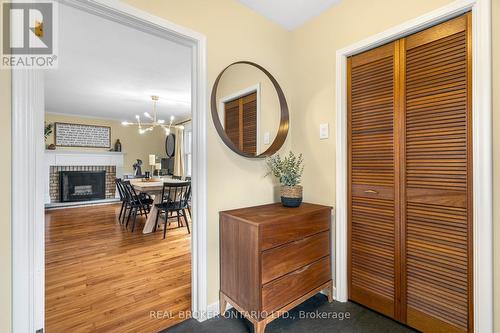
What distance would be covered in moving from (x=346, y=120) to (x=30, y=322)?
2.32 m

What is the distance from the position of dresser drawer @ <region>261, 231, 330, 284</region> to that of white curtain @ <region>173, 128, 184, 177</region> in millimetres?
5507

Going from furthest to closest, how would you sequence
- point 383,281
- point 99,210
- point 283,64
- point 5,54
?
1. point 99,210
2. point 283,64
3. point 383,281
4. point 5,54

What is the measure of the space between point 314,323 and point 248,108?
171cm

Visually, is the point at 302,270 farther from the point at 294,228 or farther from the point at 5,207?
the point at 5,207

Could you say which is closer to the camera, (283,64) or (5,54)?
(5,54)

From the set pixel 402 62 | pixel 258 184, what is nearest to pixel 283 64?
pixel 402 62

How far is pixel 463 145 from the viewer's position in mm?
1396

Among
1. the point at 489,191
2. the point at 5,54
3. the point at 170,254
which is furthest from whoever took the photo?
the point at 170,254

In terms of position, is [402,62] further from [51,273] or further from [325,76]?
[51,273]

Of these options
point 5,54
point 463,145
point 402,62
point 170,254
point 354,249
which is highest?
point 402,62

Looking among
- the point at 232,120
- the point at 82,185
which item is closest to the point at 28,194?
the point at 232,120

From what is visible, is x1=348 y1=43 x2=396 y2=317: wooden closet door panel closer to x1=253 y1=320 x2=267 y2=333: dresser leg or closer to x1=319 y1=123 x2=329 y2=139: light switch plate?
x1=319 y1=123 x2=329 y2=139: light switch plate

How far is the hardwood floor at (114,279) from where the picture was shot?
1.74 m

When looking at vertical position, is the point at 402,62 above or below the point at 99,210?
above
